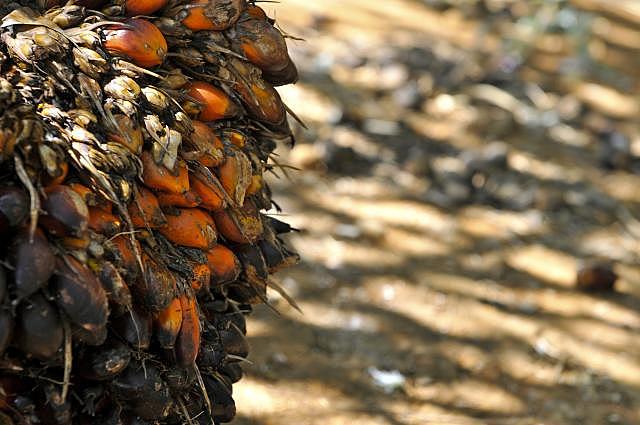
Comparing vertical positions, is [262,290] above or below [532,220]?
above

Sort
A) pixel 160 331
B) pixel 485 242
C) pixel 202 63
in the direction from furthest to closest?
pixel 485 242, pixel 202 63, pixel 160 331

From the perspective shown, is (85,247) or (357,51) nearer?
(85,247)

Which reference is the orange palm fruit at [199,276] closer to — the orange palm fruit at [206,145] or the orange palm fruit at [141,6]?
the orange palm fruit at [206,145]

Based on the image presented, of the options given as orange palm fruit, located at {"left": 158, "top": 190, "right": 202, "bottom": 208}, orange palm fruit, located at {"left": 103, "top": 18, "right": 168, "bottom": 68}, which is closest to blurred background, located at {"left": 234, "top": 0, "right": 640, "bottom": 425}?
orange palm fruit, located at {"left": 103, "top": 18, "right": 168, "bottom": 68}

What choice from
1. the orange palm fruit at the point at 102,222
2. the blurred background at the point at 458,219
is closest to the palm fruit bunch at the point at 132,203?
the orange palm fruit at the point at 102,222

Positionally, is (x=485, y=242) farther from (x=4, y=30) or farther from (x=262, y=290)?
(x=4, y=30)

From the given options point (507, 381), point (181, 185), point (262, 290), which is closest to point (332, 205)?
point (507, 381)

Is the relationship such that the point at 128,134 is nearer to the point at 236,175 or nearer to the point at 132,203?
the point at 132,203
